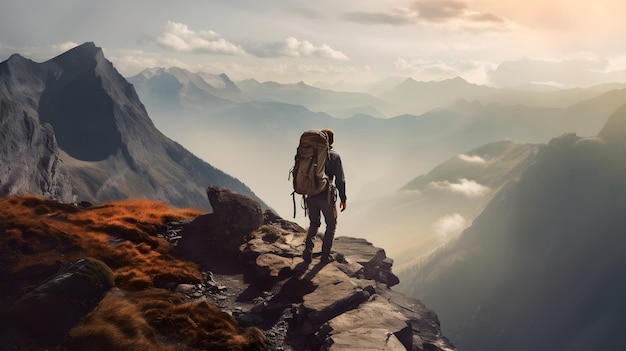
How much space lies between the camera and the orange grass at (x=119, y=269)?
11.1 meters

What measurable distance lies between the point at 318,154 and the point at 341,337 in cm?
654

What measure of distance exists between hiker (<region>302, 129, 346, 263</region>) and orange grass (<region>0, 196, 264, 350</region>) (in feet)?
15.6

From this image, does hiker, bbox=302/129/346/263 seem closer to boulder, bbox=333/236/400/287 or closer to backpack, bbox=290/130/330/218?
backpack, bbox=290/130/330/218

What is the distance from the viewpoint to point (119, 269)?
14570 millimetres

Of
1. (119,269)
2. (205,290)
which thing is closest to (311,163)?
(205,290)

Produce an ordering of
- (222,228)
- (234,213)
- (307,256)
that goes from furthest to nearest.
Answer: (234,213) < (222,228) < (307,256)

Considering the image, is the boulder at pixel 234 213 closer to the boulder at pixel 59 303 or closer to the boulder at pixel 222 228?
the boulder at pixel 222 228

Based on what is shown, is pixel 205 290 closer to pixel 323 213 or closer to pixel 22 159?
pixel 323 213

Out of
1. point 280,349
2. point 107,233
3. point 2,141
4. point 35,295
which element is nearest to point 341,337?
point 280,349

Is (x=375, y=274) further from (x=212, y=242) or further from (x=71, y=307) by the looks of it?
(x=71, y=307)

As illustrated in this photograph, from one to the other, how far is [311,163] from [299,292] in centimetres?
467

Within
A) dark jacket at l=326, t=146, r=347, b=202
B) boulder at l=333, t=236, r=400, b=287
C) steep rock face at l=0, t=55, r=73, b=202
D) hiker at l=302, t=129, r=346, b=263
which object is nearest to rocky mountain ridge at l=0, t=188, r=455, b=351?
boulder at l=333, t=236, r=400, b=287

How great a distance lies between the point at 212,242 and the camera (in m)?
19.0

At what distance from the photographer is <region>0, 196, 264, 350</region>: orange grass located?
1111cm
